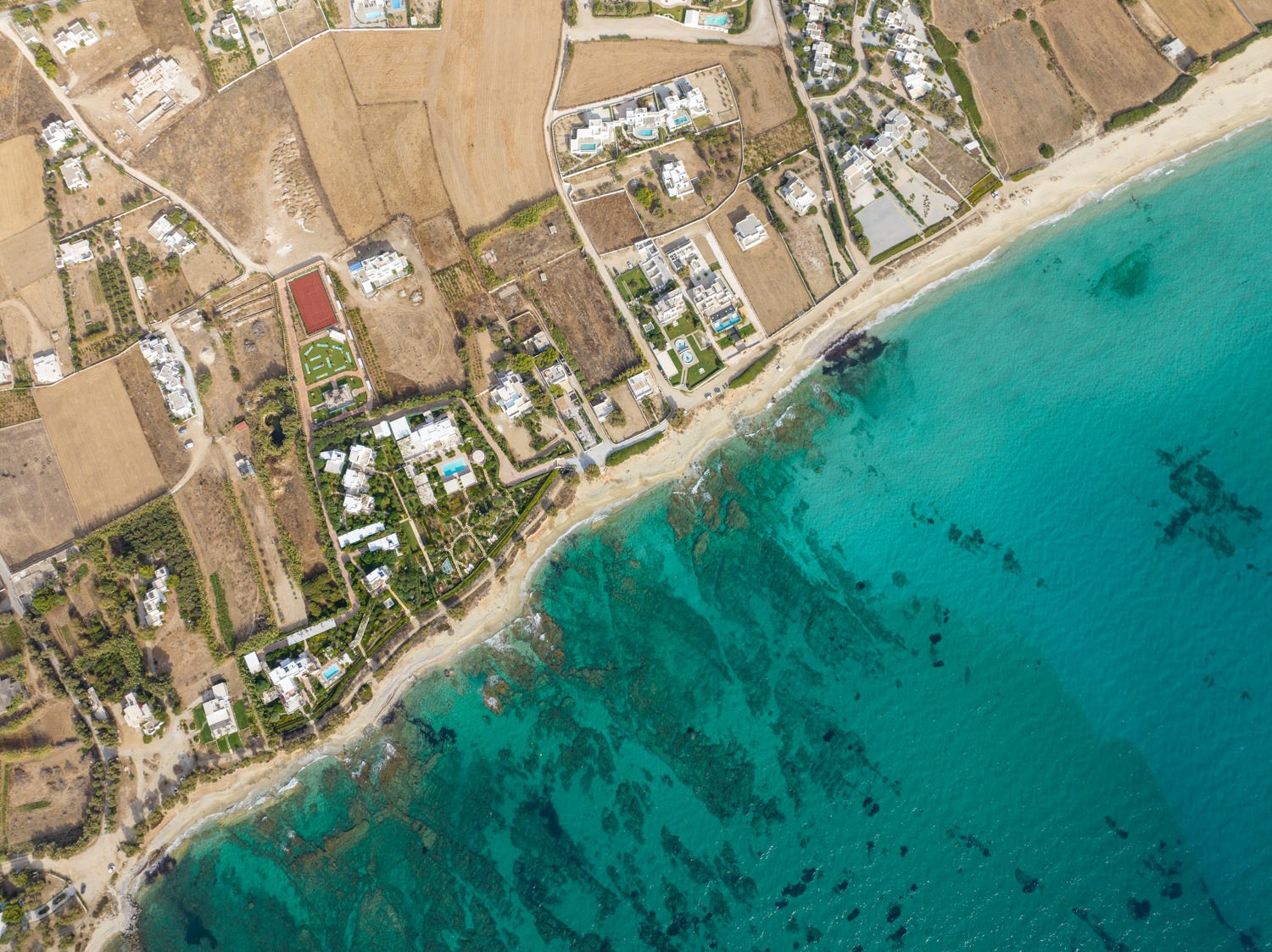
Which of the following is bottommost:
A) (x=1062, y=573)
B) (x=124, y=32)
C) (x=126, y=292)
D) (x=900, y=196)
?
(x=1062, y=573)

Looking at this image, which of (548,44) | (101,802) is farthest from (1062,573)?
(101,802)

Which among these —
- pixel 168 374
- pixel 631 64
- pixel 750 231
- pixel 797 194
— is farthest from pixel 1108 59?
pixel 168 374

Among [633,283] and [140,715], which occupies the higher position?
[633,283]

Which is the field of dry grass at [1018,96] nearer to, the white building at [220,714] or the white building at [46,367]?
the white building at [220,714]

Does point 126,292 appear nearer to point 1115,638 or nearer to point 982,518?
point 982,518

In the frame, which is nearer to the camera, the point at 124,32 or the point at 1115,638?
the point at 1115,638

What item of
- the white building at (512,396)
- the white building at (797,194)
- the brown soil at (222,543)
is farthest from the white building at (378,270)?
the white building at (797,194)

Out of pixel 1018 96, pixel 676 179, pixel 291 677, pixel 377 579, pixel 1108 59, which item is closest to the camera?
pixel 291 677

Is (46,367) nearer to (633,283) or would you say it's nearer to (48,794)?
(48,794)
